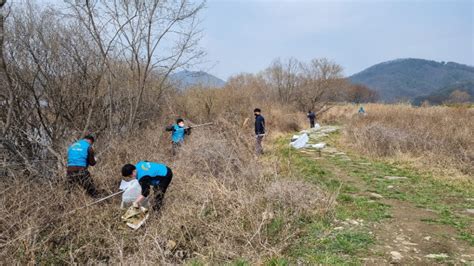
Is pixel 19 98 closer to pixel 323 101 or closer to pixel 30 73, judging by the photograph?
pixel 30 73

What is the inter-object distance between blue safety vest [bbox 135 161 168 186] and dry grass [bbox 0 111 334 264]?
564 millimetres

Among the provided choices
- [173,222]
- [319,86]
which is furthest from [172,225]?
[319,86]

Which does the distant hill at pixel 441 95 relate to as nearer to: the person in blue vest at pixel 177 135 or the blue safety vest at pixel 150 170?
the person in blue vest at pixel 177 135

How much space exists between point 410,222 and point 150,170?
3.95 meters

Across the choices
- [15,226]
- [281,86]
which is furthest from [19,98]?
[281,86]

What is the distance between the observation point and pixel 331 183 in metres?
6.08

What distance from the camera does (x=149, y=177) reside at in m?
4.71

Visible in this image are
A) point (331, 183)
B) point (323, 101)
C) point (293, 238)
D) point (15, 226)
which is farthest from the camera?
point (323, 101)

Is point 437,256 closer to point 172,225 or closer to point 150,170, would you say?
point 172,225

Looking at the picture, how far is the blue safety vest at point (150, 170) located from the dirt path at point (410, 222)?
9.81 feet

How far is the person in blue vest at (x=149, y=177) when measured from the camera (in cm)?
451

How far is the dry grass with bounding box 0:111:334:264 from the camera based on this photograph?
142 inches

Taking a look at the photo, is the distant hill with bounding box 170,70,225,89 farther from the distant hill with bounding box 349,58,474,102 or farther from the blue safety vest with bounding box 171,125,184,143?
the distant hill with bounding box 349,58,474,102

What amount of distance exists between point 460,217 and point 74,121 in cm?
875
